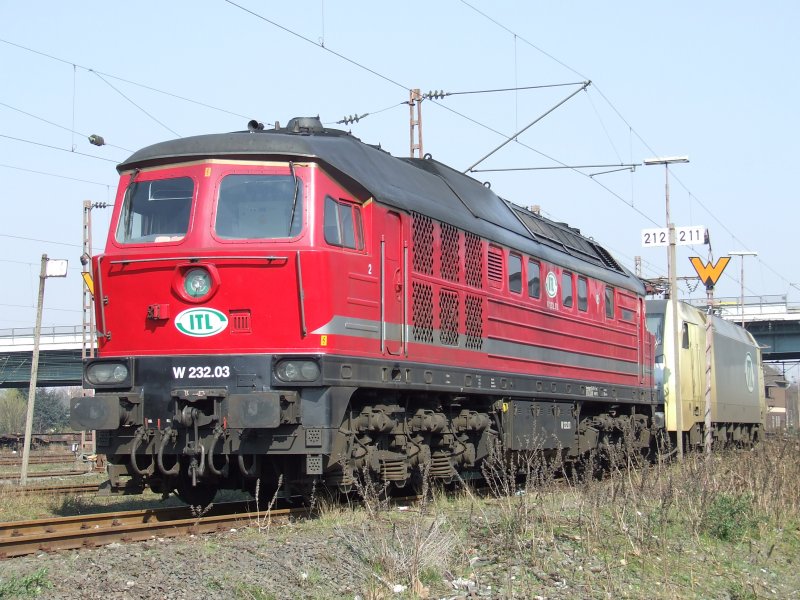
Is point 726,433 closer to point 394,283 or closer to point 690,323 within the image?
point 690,323

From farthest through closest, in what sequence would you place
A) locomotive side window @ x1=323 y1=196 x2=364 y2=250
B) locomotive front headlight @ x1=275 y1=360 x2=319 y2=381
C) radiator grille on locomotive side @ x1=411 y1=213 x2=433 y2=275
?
1. radiator grille on locomotive side @ x1=411 y1=213 x2=433 y2=275
2. locomotive side window @ x1=323 y1=196 x2=364 y2=250
3. locomotive front headlight @ x1=275 y1=360 x2=319 y2=381

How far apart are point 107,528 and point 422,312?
165 inches

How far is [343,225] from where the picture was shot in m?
10.2

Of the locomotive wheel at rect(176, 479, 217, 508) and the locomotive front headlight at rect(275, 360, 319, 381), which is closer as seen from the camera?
the locomotive front headlight at rect(275, 360, 319, 381)

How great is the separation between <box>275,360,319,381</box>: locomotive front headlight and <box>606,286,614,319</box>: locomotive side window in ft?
32.4

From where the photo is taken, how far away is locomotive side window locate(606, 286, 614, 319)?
1836 cm

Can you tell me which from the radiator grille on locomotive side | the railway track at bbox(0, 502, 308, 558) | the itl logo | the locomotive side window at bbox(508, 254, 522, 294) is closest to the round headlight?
the itl logo

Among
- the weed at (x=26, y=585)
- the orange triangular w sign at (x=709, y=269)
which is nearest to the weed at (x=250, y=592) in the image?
the weed at (x=26, y=585)

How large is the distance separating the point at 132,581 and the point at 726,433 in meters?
23.3

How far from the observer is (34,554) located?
8.23 meters

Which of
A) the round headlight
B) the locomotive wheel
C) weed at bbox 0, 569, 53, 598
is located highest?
the round headlight

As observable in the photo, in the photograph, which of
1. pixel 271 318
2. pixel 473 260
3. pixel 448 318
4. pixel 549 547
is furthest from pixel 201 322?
pixel 473 260

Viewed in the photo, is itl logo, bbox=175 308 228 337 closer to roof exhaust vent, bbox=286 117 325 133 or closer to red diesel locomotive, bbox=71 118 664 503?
red diesel locomotive, bbox=71 118 664 503

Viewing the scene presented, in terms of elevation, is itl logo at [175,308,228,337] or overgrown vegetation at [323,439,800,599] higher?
itl logo at [175,308,228,337]
